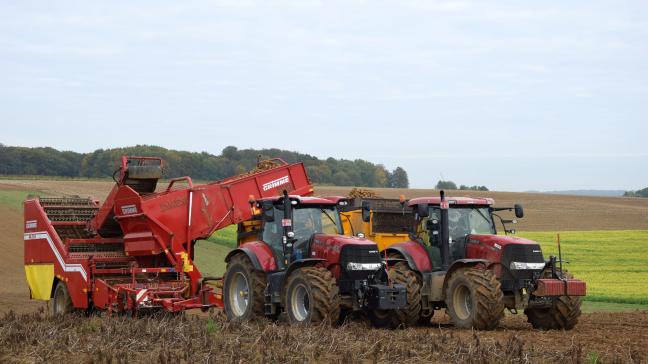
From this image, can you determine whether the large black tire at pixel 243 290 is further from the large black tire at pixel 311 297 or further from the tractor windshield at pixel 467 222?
the tractor windshield at pixel 467 222

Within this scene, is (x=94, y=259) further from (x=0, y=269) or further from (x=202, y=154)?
(x=202, y=154)

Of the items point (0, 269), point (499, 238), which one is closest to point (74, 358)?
point (499, 238)

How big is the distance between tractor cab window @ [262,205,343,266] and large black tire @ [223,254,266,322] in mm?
511

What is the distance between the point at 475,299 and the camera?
15.1 meters

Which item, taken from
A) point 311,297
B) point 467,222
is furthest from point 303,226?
point 467,222

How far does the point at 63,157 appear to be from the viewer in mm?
72875

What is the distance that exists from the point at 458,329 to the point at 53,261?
27.7 feet

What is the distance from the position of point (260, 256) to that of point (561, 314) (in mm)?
5276

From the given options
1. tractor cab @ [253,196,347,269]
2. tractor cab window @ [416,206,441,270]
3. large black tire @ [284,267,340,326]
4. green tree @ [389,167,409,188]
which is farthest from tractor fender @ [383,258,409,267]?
green tree @ [389,167,409,188]

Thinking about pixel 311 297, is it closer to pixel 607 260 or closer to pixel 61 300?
pixel 61 300

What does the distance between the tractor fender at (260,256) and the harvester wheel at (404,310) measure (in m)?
2.02

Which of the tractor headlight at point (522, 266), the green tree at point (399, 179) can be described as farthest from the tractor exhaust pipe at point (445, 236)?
the green tree at point (399, 179)

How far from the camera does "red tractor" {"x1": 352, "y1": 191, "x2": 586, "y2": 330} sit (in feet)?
50.5

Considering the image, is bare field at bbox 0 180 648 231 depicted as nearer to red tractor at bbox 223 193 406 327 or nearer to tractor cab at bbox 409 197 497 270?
tractor cab at bbox 409 197 497 270
